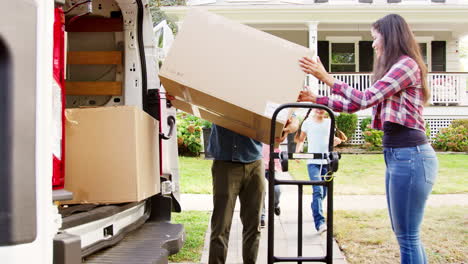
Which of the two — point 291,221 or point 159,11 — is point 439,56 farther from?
point 291,221

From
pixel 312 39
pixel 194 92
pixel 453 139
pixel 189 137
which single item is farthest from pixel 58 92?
pixel 312 39

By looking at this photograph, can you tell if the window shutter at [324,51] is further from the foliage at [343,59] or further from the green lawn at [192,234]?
the green lawn at [192,234]

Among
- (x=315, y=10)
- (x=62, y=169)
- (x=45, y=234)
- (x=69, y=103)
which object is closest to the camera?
(x=45, y=234)

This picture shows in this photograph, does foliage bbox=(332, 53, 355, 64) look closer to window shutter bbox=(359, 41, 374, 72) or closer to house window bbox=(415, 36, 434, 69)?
window shutter bbox=(359, 41, 374, 72)

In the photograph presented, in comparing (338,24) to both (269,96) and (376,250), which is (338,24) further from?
(269,96)

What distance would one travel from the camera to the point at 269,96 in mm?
2930

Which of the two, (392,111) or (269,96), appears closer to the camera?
(269,96)

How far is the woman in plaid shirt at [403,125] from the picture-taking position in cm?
307

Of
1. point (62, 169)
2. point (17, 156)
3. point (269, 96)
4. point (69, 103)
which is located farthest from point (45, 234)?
point (69, 103)

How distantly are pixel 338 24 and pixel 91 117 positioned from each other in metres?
16.2

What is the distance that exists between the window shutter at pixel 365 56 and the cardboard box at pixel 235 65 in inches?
654

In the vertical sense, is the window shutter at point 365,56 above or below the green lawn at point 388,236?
above

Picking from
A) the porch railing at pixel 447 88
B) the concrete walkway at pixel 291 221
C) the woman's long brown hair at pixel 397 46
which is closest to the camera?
the woman's long brown hair at pixel 397 46

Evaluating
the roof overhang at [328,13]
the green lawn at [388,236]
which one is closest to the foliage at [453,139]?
the roof overhang at [328,13]
